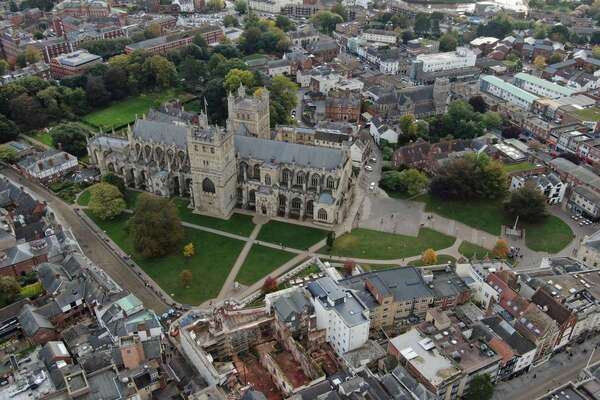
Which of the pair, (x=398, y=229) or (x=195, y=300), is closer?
(x=195, y=300)

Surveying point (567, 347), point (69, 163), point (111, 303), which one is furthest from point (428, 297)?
point (69, 163)

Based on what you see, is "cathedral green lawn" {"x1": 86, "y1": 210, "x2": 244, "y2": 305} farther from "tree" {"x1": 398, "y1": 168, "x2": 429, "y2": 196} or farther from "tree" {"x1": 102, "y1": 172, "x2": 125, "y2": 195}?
"tree" {"x1": 398, "y1": 168, "x2": 429, "y2": 196}

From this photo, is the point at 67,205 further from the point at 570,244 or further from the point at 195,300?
the point at 570,244

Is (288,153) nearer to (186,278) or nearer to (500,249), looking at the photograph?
(186,278)

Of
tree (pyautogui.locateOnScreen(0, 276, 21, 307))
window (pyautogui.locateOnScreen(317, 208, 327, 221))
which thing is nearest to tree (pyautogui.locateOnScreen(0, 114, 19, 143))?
tree (pyautogui.locateOnScreen(0, 276, 21, 307))

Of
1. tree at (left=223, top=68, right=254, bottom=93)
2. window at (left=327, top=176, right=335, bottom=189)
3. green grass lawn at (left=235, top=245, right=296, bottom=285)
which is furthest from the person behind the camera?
tree at (left=223, top=68, right=254, bottom=93)
